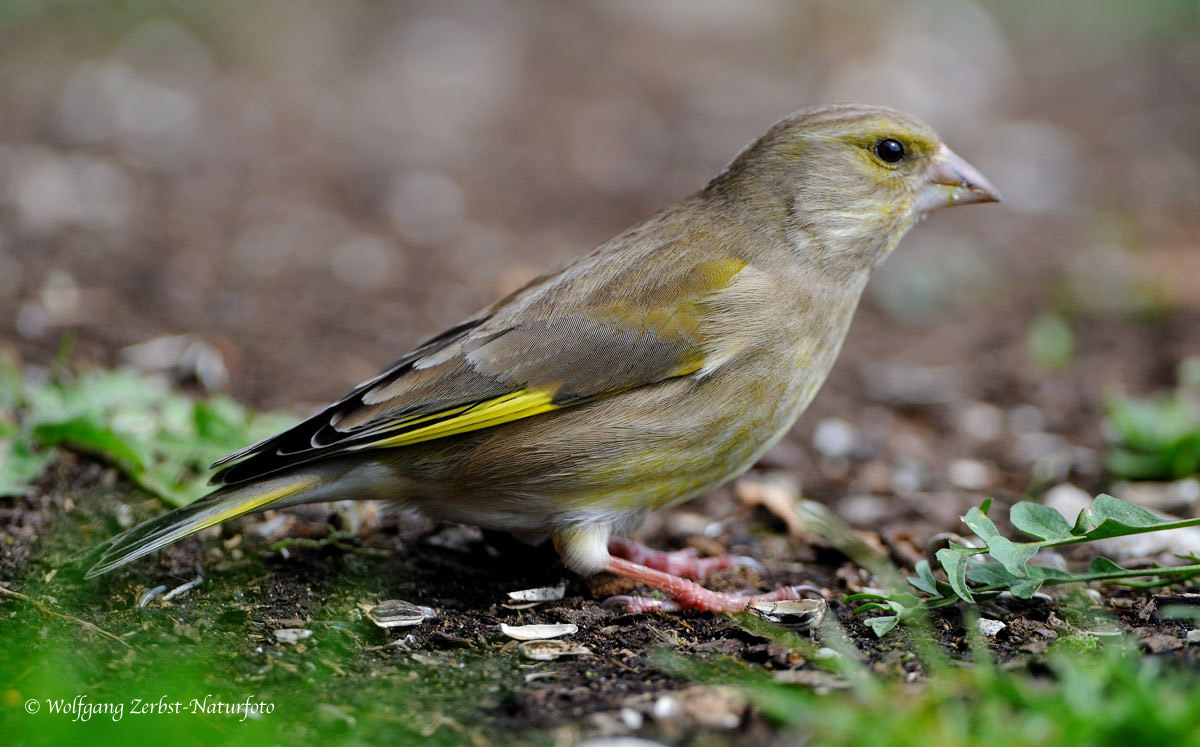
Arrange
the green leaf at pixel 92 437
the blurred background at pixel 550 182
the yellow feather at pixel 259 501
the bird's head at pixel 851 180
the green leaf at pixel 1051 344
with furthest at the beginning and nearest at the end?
the green leaf at pixel 1051 344
the blurred background at pixel 550 182
the bird's head at pixel 851 180
the green leaf at pixel 92 437
the yellow feather at pixel 259 501

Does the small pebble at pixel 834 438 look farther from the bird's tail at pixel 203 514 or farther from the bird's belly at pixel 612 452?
the bird's tail at pixel 203 514

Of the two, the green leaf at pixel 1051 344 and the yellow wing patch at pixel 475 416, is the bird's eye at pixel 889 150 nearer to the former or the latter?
the yellow wing patch at pixel 475 416

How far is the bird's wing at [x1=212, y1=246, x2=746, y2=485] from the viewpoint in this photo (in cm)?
378

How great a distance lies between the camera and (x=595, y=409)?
3.89 metres

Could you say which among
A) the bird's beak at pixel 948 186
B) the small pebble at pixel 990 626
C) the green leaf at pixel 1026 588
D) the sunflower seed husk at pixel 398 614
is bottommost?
the small pebble at pixel 990 626

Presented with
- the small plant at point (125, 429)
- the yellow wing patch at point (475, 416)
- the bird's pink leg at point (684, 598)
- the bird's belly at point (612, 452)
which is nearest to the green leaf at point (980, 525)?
the bird's pink leg at point (684, 598)

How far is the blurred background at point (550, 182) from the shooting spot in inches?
244

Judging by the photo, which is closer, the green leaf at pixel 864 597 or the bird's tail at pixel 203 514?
the green leaf at pixel 864 597

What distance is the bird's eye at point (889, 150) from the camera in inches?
174

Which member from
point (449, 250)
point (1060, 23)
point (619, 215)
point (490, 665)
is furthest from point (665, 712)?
point (1060, 23)

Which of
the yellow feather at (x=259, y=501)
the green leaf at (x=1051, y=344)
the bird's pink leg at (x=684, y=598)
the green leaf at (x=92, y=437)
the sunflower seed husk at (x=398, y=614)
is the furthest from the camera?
the green leaf at (x=1051, y=344)

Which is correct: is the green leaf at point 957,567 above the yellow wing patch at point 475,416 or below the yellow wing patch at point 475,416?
below

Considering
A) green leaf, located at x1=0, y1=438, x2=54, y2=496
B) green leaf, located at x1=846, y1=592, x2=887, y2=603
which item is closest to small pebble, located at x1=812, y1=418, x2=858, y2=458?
green leaf, located at x1=846, y1=592, x2=887, y2=603

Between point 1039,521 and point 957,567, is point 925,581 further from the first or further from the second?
point 1039,521
